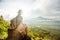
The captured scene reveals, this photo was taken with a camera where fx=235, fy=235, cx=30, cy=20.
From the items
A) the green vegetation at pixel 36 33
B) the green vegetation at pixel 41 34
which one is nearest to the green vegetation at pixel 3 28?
the green vegetation at pixel 36 33

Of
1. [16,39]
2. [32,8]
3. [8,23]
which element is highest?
[32,8]

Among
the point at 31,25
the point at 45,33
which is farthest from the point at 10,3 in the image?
the point at 45,33

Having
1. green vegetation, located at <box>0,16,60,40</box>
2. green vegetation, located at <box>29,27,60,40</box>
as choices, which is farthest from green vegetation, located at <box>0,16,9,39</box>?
green vegetation, located at <box>29,27,60,40</box>

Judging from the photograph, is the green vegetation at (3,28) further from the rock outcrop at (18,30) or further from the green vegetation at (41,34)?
the green vegetation at (41,34)

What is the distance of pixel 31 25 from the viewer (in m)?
5.52

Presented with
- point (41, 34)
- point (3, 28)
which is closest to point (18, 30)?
point (3, 28)

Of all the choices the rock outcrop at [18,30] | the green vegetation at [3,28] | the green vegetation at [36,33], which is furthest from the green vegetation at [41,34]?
the green vegetation at [3,28]

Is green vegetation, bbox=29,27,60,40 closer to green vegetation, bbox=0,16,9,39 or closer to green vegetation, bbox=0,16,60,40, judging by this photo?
green vegetation, bbox=0,16,60,40

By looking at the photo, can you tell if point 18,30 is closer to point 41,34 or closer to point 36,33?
point 36,33

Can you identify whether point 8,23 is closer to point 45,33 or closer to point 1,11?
point 1,11

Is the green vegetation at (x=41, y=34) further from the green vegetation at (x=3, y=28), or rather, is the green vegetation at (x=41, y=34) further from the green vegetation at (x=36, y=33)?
the green vegetation at (x=3, y=28)

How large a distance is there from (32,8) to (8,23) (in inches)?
26.8

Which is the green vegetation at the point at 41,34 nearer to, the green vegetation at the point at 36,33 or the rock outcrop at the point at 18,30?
the green vegetation at the point at 36,33

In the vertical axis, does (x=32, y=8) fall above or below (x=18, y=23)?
above
